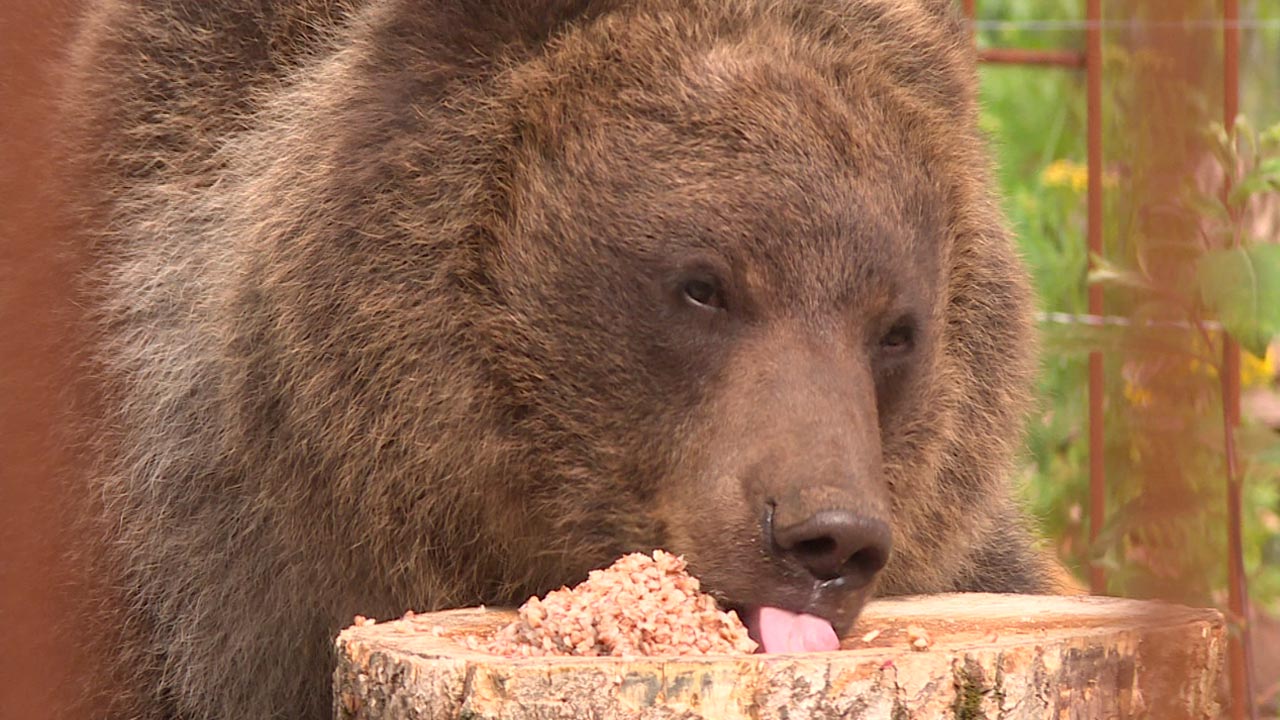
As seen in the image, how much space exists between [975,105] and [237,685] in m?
2.17

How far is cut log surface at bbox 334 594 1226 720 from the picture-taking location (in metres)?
2.53

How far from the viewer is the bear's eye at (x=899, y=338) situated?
3.42 m

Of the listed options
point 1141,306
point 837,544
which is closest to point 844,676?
point 837,544

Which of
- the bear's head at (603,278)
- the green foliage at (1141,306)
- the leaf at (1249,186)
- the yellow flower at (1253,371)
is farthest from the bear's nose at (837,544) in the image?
the yellow flower at (1253,371)

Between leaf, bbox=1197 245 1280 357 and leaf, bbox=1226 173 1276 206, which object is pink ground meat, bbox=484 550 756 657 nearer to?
leaf, bbox=1197 245 1280 357

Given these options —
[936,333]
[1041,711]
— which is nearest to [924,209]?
[936,333]

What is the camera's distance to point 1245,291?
462cm

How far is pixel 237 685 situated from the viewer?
3838 mm

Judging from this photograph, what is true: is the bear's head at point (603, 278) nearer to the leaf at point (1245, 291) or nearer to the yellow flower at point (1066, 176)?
the leaf at point (1245, 291)

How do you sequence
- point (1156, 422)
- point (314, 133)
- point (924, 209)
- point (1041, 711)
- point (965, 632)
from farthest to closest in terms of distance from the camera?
point (314, 133) → point (924, 209) → point (965, 632) → point (1041, 711) → point (1156, 422)

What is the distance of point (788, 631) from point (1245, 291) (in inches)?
89.0

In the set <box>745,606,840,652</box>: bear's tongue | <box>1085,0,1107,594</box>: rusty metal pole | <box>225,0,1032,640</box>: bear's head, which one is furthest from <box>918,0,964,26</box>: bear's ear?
<box>1085,0,1107,594</box>: rusty metal pole

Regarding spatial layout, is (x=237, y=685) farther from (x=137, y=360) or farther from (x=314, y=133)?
(x=314, y=133)

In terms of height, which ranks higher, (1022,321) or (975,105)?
(975,105)
